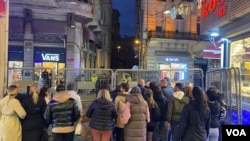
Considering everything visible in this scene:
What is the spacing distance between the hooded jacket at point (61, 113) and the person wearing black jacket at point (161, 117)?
7.08ft

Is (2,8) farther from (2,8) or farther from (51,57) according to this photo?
(51,57)

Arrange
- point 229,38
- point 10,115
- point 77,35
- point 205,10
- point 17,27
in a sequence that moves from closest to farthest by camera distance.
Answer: point 10,115 < point 229,38 < point 205,10 < point 17,27 < point 77,35

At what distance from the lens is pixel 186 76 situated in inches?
527

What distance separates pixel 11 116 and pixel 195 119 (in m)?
3.80

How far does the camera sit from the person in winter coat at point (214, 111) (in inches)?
285

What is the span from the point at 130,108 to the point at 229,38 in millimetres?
5552

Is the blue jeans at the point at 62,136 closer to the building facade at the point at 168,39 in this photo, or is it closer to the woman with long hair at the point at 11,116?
the woman with long hair at the point at 11,116

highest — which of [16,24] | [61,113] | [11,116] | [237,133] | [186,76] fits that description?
[16,24]

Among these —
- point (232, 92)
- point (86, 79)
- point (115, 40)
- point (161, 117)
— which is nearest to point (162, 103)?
point (161, 117)

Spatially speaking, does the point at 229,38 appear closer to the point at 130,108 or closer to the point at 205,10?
the point at 205,10

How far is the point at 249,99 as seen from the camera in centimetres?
916

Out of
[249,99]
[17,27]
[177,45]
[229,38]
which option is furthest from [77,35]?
[249,99]

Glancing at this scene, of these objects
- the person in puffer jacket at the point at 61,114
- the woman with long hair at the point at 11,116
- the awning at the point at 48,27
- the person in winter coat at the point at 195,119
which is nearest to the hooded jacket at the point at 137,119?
the person in puffer jacket at the point at 61,114

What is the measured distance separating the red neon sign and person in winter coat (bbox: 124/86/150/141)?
4287 mm
